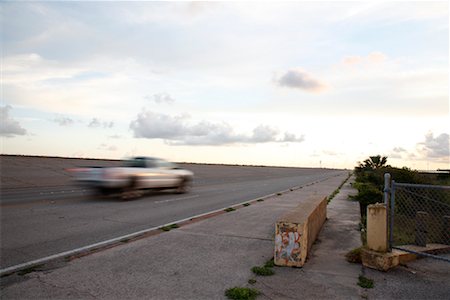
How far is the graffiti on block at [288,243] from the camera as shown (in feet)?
19.2

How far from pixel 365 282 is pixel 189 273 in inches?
102

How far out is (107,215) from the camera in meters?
10.7

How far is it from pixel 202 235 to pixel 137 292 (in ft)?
11.8

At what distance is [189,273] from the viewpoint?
541 cm

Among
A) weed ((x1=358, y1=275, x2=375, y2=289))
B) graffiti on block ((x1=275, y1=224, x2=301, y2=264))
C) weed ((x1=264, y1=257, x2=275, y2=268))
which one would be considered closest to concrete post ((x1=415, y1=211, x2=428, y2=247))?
weed ((x1=358, y1=275, x2=375, y2=289))

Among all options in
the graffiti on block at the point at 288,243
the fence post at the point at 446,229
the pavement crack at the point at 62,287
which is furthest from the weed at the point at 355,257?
the pavement crack at the point at 62,287

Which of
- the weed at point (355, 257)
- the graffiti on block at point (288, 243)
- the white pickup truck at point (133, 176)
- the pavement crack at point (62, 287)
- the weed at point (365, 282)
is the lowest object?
the pavement crack at point (62, 287)

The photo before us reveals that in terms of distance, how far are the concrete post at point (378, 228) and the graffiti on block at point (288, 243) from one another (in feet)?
4.15

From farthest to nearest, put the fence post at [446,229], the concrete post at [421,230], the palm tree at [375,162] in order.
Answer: the palm tree at [375,162] < the fence post at [446,229] < the concrete post at [421,230]

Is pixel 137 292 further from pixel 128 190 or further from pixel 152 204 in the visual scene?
pixel 128 190

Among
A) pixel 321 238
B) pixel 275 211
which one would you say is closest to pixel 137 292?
pixel 321 238

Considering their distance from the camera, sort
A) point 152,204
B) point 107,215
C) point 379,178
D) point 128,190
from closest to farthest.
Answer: point 107,215 → point 152,204 → point 128,190 → point 379,178

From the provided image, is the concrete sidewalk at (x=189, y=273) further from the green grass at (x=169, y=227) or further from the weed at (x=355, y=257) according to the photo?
the green grass at (x=169, y=227)

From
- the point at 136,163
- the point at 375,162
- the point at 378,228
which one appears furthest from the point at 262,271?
the point at 375,162
